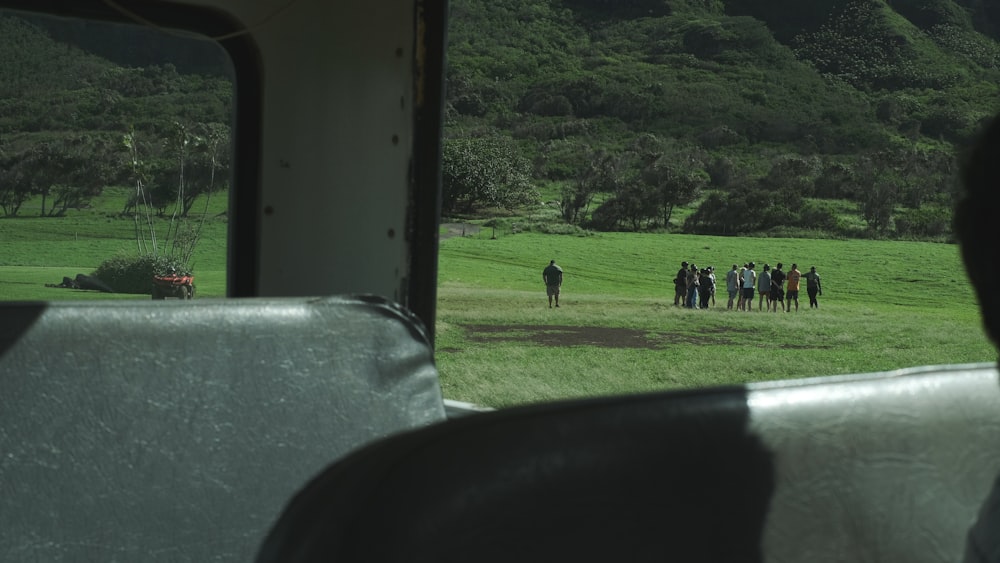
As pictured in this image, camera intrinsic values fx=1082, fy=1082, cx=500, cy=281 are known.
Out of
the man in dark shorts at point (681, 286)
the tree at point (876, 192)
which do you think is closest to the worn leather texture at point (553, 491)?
the man in dark shorts at point (681, 286)

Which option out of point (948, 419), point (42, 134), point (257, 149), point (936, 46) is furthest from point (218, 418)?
point (936, 46)

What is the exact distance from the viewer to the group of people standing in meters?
29.5

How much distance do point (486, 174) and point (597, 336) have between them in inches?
247

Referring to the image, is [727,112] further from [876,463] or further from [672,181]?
[876,463]

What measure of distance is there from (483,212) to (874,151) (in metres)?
12.5

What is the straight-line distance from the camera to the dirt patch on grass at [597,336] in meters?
27.4

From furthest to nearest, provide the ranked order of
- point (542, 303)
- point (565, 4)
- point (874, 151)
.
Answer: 1. point (565, 4)
2. point (874, 151)
3. point (542, 303)

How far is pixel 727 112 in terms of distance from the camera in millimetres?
36719

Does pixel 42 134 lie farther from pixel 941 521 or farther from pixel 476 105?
pixel 941 521

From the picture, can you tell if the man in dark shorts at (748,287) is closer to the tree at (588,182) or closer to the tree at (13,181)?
the tree at (588,182)

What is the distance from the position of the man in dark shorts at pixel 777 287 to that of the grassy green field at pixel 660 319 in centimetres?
45

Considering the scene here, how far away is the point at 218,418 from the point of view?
54.1 inches

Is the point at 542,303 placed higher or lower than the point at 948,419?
lower

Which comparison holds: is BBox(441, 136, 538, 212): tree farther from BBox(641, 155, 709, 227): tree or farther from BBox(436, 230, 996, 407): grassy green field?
BBox(641, 155, 709, 227): tree
